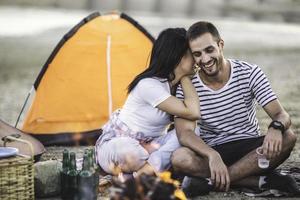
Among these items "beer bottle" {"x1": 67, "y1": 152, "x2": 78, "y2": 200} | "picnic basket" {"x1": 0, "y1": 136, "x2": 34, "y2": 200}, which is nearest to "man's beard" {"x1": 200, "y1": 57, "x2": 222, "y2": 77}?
"beer bottle" {"x1": 67, "y1": 152, "x2": 78, "y2": 200}

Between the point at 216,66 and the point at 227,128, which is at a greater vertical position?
the point at 216,66

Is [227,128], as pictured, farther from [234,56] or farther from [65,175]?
[234,56]

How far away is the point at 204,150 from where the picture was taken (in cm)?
410

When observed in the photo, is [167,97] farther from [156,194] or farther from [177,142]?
[156,194]

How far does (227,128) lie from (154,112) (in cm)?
50

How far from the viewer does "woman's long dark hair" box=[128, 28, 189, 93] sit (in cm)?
422

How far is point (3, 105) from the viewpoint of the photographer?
7.77m

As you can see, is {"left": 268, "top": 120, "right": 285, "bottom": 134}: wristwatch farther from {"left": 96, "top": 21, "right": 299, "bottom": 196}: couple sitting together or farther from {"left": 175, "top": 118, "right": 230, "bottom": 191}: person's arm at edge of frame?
{"left": 175, "top": 118, "right": 230, "bottom": 191}: person's arm at edge of frame

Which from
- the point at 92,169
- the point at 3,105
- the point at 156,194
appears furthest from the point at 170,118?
the point at 3,105

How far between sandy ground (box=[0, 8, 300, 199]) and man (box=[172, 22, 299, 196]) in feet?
0.60

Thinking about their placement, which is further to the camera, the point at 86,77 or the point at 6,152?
the point at 86,77

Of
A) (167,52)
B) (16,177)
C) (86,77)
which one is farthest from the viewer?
(86,77)

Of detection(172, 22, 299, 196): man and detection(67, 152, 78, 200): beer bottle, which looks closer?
detection(67, 152, 78, 200): beer bottle

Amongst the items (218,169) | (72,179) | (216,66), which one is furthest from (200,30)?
(72,179)
